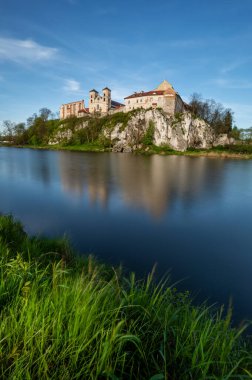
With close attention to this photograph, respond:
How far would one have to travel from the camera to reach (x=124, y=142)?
98.1 m

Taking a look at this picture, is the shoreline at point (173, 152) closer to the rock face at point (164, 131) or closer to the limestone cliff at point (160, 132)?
the limestone cliff at point (160, 132)

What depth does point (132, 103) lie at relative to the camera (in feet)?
362

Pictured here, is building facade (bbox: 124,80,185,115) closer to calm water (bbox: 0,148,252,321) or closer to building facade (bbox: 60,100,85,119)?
building facade (bbox: 60,100,85,119)

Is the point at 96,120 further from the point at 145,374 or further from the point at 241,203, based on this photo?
the point at 145,374

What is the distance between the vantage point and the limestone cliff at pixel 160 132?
310 feet

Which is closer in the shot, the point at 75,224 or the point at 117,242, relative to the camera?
the point at 117,242

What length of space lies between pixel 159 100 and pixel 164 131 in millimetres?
17546

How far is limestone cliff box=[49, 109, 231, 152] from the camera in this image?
310 feet

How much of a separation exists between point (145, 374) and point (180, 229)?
34.5 feet

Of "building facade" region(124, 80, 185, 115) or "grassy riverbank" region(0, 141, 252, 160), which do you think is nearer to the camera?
"grassy riverbank" region(0, 141, 252, 160)

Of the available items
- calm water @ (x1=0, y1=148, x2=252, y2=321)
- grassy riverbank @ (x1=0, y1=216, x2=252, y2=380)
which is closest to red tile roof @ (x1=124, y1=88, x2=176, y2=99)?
calm water @ (x1=0, y1=148, x2=252, y2=321)

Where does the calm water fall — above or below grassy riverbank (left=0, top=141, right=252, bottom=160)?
below

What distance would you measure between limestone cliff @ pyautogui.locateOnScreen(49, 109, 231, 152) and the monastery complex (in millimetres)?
5675

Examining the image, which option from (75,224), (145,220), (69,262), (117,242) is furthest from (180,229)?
(69,262)
